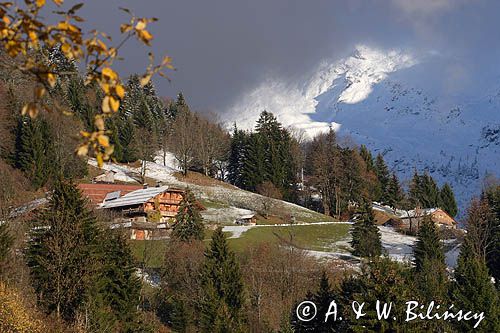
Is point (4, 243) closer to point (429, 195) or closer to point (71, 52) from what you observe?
point (71, 52)

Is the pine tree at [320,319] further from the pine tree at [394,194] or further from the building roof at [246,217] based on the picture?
the pine tree at [394,194]

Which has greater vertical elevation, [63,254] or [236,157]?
[236,157]

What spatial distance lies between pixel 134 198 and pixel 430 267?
36370 millimetres

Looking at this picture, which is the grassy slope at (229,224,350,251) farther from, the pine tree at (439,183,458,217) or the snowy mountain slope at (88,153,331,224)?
the pine tree at (439,183,458,217)

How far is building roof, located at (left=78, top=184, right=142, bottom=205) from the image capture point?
226 feet

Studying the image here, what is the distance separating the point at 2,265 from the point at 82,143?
30.0 meters

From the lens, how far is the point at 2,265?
29969 mm

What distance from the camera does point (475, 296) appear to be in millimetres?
30125

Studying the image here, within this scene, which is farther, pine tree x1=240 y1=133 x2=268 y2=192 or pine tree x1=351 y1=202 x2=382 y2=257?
pine tree x1=240 y1=133 x2=268 y2=192

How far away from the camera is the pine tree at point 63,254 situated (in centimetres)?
3030

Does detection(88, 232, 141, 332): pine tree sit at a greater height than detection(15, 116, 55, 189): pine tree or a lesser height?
lesser

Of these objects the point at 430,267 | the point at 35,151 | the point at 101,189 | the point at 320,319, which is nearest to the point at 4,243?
the point at 320,319

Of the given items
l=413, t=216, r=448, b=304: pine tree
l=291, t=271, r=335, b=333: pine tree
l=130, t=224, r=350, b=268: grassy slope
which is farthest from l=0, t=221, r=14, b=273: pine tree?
l=413, t=216, r=448, b=304: pine tree

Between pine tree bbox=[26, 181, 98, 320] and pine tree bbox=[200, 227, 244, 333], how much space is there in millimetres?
7553
